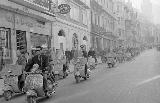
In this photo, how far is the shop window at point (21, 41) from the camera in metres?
21.4

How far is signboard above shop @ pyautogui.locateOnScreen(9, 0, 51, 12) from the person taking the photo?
21312 millimetres

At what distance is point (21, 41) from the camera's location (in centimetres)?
2177

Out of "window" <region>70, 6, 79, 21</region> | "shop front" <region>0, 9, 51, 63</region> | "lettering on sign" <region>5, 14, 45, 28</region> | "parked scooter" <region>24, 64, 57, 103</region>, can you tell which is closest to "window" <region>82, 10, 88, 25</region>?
"window" <region>70, 6, 79, 21</region>

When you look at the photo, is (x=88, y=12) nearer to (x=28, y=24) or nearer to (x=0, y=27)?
(x=28, y=24)

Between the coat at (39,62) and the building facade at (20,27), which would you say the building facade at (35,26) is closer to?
the building facade at (20,27)

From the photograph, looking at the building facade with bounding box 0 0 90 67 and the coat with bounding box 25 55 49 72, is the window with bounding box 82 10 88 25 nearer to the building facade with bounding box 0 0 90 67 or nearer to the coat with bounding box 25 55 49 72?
the building facade with bounding box 0 0 90 67

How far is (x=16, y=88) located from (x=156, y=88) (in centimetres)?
479

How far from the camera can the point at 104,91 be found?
1018 centimetres

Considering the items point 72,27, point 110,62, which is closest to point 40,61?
point 110,62

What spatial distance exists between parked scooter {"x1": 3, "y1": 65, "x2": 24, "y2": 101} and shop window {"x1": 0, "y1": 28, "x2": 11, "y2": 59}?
9.10 meters

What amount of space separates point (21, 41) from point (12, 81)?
11999mm

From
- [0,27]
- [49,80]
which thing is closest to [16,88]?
[49,80]

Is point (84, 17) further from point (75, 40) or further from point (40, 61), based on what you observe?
point (40, 61)

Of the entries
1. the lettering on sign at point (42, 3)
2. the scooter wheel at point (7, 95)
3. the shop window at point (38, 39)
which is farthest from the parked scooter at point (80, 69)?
the lettering on sign at point (42, 3)
